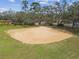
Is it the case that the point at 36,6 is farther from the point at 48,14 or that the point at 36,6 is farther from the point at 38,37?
the point at 38,37

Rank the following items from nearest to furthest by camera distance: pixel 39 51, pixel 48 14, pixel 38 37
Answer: pixel 39 51
pixel 38 37
pixel 48 14

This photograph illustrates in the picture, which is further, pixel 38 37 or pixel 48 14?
pixel 48 14

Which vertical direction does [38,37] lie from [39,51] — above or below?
below

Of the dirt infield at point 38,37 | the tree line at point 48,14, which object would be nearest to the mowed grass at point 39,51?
the dirt infield at point 38,37

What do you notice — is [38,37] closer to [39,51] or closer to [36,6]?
[39,51]

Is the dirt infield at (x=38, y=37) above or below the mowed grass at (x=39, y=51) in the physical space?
below

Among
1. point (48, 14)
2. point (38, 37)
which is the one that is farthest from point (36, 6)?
point (38, 37)

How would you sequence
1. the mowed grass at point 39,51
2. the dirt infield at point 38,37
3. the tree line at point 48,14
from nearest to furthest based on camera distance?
the mowed grass at point 39,51
the dirt infield at point 38,37
the tree line at point 48,14

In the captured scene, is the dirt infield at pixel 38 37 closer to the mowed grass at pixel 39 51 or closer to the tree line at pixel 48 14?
the mowed grass at pixel 39 51

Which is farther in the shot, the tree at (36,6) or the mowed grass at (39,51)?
the tree at (36,6)

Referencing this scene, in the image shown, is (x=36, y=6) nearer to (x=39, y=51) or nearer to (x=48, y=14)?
(x=48, y=14)

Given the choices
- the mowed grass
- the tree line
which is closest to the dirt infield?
the mowed grass

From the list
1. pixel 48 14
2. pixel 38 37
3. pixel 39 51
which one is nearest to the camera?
pixel 39 51

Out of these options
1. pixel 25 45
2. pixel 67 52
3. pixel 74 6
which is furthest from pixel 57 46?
pixel 74 6
